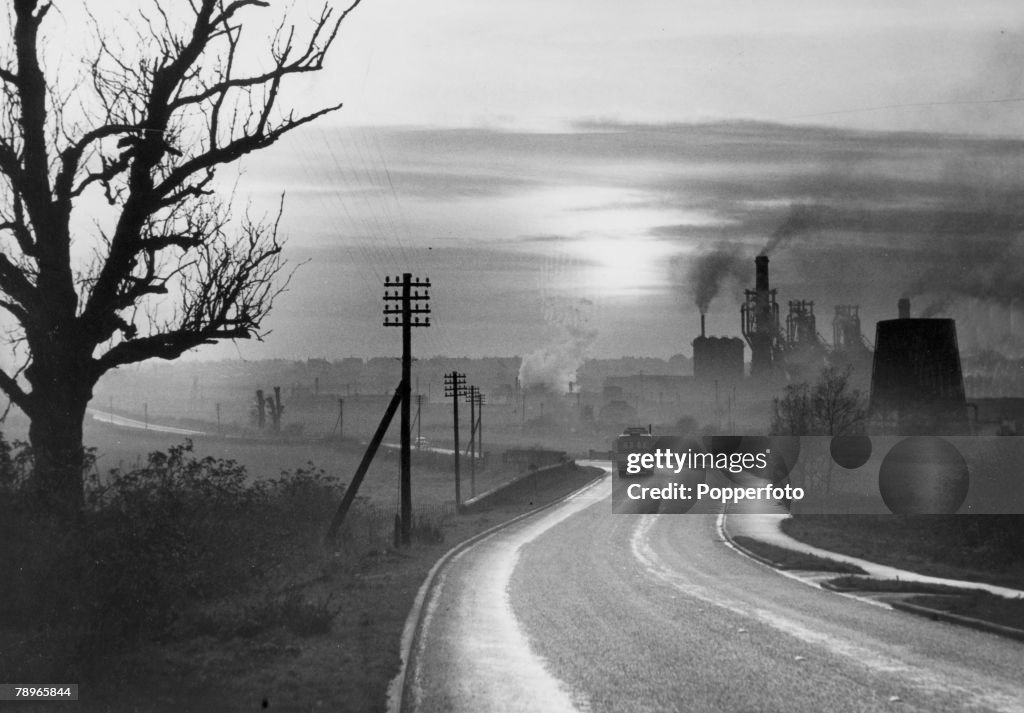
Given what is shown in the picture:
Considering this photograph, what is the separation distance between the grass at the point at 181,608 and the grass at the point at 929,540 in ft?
65.0

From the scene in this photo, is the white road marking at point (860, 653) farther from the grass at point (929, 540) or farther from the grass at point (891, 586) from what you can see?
the grass at point (929, 540)

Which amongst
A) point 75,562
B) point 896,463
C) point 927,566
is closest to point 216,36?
point 75,562

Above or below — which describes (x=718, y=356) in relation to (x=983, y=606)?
above

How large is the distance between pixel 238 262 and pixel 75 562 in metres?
6.81

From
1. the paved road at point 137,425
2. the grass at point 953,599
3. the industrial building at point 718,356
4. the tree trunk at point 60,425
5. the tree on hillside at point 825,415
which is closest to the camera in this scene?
the tree trunk at point 60,425

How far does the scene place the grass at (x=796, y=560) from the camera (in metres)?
30.3

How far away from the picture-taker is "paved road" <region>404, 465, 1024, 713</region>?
13.4 metres

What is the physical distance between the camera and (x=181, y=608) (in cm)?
1775

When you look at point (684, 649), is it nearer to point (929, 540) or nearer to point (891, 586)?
point (891, 586)

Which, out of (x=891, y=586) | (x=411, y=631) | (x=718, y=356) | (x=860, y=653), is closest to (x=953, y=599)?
(x=891, y=586)

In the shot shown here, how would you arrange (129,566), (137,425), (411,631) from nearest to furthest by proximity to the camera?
(129,566) < (411,631) < (137,425)

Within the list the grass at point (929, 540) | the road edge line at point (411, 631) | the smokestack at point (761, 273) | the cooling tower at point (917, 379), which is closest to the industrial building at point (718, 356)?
the smokestack at point (761, 273)

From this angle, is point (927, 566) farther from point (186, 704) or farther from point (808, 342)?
point (808, 342)

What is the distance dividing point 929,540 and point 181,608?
3561 cm
